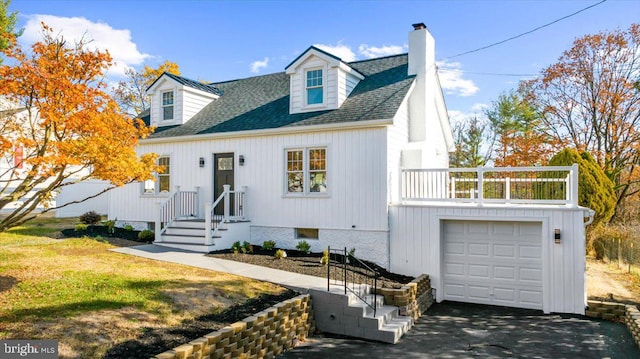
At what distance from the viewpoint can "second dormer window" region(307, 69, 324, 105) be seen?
12.4 m

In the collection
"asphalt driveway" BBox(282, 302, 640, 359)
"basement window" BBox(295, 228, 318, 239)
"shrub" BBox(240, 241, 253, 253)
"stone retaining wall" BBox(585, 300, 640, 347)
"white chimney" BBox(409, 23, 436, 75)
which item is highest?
"white chimney" BBox(409, 23, 436, 75)

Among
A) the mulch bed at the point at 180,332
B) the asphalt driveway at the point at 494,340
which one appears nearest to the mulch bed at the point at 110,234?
the mulch bed at the point at 180,332

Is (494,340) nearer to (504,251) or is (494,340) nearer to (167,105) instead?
(504,251)

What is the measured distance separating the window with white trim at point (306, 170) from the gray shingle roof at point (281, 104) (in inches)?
33.4

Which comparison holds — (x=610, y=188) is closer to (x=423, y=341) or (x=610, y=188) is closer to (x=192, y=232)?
(x=423, y=341)

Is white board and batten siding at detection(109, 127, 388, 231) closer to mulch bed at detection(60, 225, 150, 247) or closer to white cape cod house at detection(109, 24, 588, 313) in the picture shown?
white cape cod house at detection(109, 24, 588, 313)

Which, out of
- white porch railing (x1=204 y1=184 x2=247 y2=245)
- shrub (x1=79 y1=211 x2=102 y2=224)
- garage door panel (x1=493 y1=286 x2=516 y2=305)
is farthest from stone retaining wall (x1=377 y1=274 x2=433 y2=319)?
shrub (x1=79 y1=211 x2=102 y2=224)

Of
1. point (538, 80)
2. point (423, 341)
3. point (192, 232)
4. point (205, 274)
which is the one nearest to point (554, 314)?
point (423, 341)

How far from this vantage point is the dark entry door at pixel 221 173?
13156 mm

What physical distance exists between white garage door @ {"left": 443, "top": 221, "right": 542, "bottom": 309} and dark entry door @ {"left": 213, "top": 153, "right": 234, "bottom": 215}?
6.87 metres

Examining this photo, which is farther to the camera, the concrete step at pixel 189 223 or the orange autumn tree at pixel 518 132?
the orange autumn tree at pixel 518 132

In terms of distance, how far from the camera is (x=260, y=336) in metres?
6.22

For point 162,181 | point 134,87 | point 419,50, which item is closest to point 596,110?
point 419,50

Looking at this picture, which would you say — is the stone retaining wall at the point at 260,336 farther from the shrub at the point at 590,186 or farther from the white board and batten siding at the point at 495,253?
the shrub at the point at 590,186
